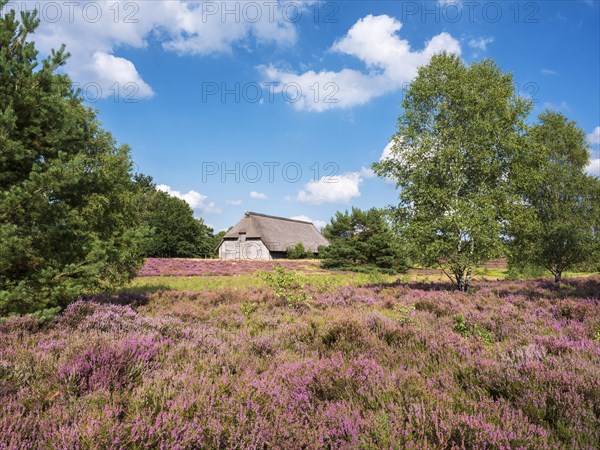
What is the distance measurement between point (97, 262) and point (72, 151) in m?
2.98

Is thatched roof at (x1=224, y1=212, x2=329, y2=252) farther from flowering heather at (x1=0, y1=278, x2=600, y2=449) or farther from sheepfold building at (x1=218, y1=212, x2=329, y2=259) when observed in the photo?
flowering heather at (x1=0, y1=278, x2=600, y2=449)

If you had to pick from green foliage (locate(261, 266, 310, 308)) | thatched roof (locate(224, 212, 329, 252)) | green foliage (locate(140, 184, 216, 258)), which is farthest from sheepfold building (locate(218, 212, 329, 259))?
green foliage (locate(261, 266, 310, 308))

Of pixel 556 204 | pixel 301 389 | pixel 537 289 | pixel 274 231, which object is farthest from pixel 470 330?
pixel 274 231

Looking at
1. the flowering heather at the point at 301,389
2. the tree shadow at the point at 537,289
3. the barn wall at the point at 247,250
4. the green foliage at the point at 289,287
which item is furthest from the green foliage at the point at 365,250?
the flowering heather at the point at 301,389

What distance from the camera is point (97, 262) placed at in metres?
7.13

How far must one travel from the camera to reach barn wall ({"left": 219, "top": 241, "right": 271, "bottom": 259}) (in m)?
51.8

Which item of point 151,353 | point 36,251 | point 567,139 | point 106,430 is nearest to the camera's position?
point 106,430

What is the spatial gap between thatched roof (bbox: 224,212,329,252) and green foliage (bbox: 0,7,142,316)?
44040 mm

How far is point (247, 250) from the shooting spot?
5244cm

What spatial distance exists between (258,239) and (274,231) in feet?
14.3

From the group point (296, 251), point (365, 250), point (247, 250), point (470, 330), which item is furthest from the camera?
point (296, 251)

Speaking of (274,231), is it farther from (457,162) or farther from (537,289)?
(537,289)

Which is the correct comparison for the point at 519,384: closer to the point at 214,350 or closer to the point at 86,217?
the point at 214,350

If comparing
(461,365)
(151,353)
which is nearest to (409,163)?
(461,365)
